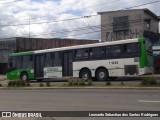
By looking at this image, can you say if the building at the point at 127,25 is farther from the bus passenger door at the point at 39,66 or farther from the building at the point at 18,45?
the bus passenger door at the point at 39,66

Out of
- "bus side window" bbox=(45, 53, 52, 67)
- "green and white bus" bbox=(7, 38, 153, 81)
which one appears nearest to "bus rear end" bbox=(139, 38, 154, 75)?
"green and white bus" bbox=(7, 38, 153, 81)

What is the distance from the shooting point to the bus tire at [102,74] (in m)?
30.7

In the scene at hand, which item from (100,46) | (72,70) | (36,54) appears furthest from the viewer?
(36,54)

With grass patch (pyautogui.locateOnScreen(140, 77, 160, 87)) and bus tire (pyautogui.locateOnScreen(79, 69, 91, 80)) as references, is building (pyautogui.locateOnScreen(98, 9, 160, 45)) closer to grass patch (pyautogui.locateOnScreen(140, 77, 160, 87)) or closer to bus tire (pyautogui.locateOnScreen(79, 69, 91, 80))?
bus tire (pyautogui.locateOnScreen(79, 69, 91, 80))

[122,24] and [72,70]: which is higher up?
[122,24]

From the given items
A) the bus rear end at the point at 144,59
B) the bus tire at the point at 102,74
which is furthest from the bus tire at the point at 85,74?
the bus rear end at the point at 144,59

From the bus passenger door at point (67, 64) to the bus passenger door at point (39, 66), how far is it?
9.74 ft

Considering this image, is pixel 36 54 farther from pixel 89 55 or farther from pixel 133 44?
pixel 133 44

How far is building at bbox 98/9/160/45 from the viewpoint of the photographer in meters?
66.0

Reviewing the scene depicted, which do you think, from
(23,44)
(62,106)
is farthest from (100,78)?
(23,44)

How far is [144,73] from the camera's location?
28375 millimetres

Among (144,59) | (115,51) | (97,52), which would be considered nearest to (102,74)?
(97,52)

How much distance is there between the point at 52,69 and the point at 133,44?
892 cm

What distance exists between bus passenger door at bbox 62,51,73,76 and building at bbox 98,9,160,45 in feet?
108
